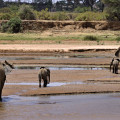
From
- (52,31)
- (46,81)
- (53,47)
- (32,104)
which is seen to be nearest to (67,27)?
(52,31)

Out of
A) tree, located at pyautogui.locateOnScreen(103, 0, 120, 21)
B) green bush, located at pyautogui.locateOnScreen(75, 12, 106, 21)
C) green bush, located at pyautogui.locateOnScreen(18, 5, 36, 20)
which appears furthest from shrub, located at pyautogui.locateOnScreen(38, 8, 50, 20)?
tree, located at pyautogui.locateOnScreen(103, 0, 120, 21)

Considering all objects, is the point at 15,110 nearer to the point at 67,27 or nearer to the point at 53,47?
the point at 53,47

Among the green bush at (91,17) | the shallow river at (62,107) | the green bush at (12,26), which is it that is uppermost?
the green bush at (91,17)

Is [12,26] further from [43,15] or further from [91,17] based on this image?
[91,17]

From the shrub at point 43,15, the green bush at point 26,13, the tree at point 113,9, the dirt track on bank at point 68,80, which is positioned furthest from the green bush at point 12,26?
the dirt track on bank at point 68,80

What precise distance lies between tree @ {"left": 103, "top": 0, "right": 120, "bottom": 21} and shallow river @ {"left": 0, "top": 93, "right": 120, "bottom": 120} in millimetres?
44886

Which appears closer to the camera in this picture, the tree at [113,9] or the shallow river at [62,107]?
the shallow river at [62,107]

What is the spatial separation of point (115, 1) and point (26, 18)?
47.1 ft

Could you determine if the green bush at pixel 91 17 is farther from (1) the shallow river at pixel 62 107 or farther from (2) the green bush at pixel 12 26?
(1) the shallow river at pixel 62 107

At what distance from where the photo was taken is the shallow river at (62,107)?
39.1 feet

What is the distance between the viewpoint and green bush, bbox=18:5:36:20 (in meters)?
64.4

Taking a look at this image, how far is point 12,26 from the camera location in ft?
181

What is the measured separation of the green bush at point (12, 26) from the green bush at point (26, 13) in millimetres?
7666

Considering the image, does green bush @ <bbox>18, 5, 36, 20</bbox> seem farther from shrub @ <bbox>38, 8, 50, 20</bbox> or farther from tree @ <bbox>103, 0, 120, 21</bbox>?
tree @ <bbox>103, 0, 120, 21</bbox>
